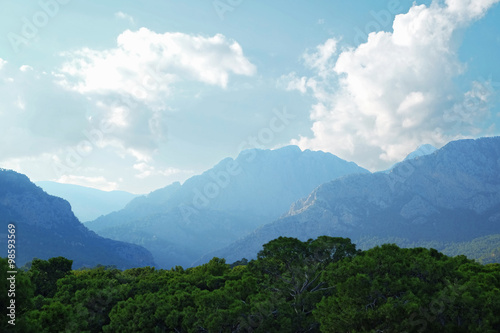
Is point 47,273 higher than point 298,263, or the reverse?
point 47,273

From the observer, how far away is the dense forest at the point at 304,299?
73.0ft

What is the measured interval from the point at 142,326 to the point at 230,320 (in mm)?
9304

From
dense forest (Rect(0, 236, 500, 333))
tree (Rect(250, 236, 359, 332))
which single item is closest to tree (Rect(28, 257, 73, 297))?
dense forest (Rect(0, 236, 500, 333))

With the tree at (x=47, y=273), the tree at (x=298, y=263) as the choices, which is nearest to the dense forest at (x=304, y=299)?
the tree at (x=298, y=263)

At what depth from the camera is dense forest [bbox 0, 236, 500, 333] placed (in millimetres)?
22250

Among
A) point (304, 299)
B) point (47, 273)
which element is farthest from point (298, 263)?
→ point (47, 273)

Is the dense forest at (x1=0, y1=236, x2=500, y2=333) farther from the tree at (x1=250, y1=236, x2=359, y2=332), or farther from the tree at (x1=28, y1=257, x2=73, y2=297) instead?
the tree at (x1=28, y1=257, x2=73, y2=297)

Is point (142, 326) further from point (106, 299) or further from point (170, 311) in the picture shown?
point (106, 299)

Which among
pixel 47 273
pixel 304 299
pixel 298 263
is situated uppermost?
pixel 47 273

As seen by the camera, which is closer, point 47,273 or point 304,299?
point 304,299

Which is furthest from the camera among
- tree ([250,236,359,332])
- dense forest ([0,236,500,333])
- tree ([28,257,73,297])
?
A: tree ([28,257,73,297])

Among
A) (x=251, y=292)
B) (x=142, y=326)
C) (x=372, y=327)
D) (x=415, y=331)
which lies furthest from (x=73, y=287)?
(x=415, y=331)

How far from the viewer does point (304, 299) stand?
32938 mm

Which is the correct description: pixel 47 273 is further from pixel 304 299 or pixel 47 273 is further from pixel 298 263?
pixel 304 299
